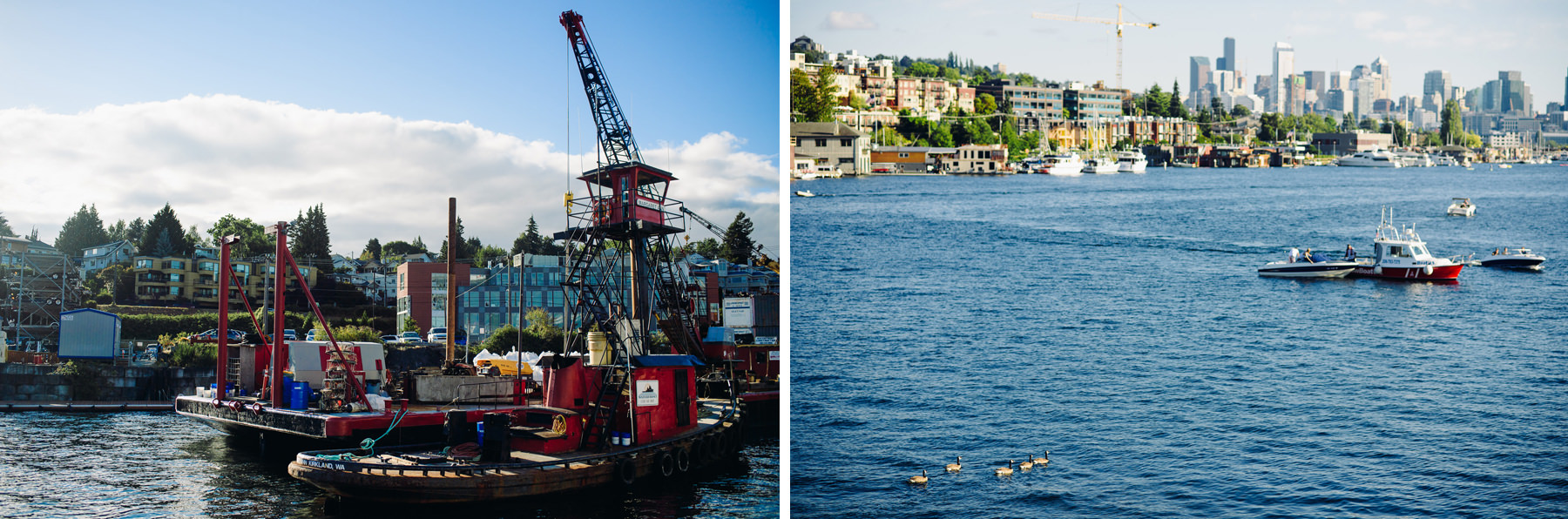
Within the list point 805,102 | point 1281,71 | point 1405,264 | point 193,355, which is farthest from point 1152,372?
point 1281,71

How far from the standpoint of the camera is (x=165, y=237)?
22.5m

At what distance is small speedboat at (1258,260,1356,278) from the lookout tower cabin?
19.1 m

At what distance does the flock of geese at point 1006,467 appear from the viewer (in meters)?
10.2

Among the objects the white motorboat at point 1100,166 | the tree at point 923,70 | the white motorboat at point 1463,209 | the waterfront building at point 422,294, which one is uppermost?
the tree at point 923,70

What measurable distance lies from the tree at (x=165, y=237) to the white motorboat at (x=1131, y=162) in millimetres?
44427

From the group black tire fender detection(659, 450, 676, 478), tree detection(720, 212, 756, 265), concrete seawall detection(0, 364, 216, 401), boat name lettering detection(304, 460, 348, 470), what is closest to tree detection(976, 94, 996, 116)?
concrete seawall detection(0, 364, 216, 401)

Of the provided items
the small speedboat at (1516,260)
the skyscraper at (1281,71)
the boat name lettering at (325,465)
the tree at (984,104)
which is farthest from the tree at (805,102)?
the tree at (984,104)

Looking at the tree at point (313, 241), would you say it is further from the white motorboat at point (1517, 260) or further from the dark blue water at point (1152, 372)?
the white motorboat at point (1517, 260)

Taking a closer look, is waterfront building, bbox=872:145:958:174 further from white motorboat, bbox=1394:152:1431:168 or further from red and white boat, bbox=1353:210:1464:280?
white motorboat, bbox=1394:152:1431:168

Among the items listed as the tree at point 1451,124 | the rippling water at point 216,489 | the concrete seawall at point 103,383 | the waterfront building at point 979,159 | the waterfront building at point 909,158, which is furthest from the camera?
the tree at point 1451,124

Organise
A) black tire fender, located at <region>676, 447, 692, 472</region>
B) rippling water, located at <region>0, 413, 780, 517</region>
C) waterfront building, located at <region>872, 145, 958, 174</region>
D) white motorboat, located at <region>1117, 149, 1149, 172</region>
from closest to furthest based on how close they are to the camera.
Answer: rippling water, located at <region>0, 413, 780, 517</region> < black tire fender, located at <region>676, 447, 692, 472</region> < waterfront building, located at <region>872, 145, 958, 174</region> < white motorboat, located at <region>1117, 149, 1149, 172</region>

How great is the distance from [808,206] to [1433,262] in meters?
13.4

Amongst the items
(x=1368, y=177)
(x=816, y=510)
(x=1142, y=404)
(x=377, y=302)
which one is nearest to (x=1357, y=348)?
(x=1142, y=404)

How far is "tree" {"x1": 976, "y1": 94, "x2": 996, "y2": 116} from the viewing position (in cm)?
5000
